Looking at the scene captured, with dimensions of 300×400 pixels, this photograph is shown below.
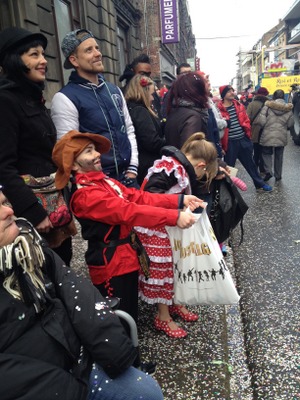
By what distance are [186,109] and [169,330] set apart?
6.00 feet

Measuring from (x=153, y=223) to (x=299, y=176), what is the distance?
20.1 ft

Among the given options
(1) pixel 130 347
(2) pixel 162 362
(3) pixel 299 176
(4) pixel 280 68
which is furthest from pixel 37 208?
(4) pixel 280 68

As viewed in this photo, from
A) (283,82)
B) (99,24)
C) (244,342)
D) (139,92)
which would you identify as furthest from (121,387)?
(283,82)

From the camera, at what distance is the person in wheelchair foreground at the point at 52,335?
1.29 metres

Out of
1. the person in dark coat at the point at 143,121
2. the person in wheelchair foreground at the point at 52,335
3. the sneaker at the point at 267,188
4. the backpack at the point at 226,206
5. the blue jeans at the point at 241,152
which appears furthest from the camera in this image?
the sneaker at the point at 267,188

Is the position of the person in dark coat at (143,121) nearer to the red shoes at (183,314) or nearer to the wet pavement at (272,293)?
the red shoes at (183,314)

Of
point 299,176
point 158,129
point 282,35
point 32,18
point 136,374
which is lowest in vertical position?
point 299,176

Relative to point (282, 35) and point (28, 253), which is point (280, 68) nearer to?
point (28, 253)

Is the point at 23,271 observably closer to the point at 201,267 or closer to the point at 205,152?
the point at 201,267

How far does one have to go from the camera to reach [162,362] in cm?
237

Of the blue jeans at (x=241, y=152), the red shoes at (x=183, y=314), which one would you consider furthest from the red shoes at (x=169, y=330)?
the blue jeans at (x=241, y=152)

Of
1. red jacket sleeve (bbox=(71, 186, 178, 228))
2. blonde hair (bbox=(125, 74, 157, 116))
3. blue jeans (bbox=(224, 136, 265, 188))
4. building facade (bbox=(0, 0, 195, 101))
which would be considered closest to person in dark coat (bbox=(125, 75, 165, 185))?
blonde hair (bbox=(125, 74, 157, 116))

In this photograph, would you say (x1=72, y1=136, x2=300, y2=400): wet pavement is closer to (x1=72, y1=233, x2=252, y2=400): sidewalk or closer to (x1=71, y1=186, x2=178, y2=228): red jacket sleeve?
(x1=72, y1=233, x2=252, y2=400): sidewalk

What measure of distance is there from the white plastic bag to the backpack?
1.97 ft
